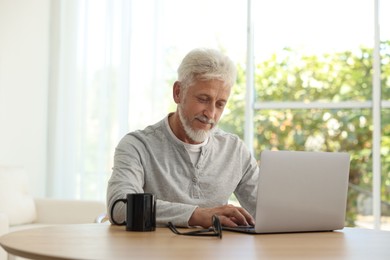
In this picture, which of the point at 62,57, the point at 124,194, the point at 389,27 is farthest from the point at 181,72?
the point at 62,57

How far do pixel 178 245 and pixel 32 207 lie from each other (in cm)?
348

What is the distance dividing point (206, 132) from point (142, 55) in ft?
10.1

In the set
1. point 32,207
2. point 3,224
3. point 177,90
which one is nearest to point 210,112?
point 177,90

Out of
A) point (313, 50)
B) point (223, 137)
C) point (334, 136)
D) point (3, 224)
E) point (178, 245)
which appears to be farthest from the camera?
point (313, 50)

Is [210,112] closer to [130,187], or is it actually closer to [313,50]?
[130,187]

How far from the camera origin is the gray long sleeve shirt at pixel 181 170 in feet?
8.53

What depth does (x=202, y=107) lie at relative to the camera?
8.98ft

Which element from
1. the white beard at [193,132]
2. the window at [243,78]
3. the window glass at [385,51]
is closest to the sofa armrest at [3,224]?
the window at [243,78]

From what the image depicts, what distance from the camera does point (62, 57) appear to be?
594 cm

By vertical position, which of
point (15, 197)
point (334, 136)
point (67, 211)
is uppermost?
point (334, 136)

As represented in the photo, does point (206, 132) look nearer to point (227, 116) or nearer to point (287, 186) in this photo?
point (287, 186)

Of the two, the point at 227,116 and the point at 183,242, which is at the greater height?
the point at 227,116

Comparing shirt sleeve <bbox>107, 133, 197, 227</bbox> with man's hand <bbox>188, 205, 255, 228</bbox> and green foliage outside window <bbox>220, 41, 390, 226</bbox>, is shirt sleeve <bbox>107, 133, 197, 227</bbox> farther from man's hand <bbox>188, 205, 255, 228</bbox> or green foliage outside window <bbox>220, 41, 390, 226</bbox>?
green foliage outside window <bbox>220, 41, 390, 226</bbox>

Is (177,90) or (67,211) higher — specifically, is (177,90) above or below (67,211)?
above
